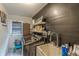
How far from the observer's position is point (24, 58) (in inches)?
67.9

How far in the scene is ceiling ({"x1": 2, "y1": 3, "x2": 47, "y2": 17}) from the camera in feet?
5.68

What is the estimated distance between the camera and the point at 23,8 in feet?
5.74

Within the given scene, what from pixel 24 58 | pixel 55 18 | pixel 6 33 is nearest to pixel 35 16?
pixel 55 18

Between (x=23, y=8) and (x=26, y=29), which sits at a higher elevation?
(x=23, y=8)

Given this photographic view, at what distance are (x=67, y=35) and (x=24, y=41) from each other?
0.57 meters

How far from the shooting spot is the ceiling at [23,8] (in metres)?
1.73

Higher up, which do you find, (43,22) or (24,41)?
(43,22)

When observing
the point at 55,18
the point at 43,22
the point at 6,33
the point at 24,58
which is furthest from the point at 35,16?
the point at 24,58

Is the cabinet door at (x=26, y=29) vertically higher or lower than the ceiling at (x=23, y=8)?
lower

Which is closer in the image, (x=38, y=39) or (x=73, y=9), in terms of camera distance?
(x=73, y=9)

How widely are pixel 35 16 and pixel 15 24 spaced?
0.94ft

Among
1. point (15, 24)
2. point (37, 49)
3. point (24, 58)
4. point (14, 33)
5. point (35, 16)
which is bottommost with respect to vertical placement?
point (24, 58)

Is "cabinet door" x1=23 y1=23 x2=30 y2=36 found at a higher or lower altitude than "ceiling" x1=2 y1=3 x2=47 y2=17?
lower

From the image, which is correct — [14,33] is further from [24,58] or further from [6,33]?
[24,58]
